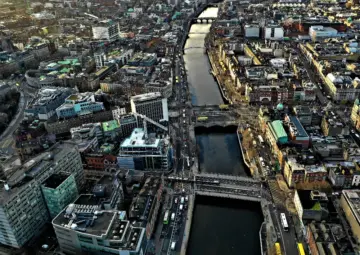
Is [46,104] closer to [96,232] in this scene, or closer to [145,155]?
[145,155]

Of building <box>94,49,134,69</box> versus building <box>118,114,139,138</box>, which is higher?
building <box>94,49,134,69</box>

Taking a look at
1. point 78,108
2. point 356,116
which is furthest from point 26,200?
point 356,116

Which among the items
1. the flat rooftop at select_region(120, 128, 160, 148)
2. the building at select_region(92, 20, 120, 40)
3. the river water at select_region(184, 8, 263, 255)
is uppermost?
the building at select_region(92, 20, 120, 40)

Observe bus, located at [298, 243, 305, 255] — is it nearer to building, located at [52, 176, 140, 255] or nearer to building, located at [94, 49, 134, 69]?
building, located at [52, 176, 140, 255]

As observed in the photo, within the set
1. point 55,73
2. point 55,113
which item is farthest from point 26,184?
point 55,73

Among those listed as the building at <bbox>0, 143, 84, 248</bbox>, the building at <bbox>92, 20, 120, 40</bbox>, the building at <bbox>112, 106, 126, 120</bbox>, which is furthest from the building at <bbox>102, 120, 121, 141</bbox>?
the building at <bbox>92, 20, 120, 40</bbox>

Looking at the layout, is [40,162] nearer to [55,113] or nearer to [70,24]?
[55,113]

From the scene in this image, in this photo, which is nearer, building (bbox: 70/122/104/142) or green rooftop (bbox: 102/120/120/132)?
building (bbox: 70/122/104/142)
